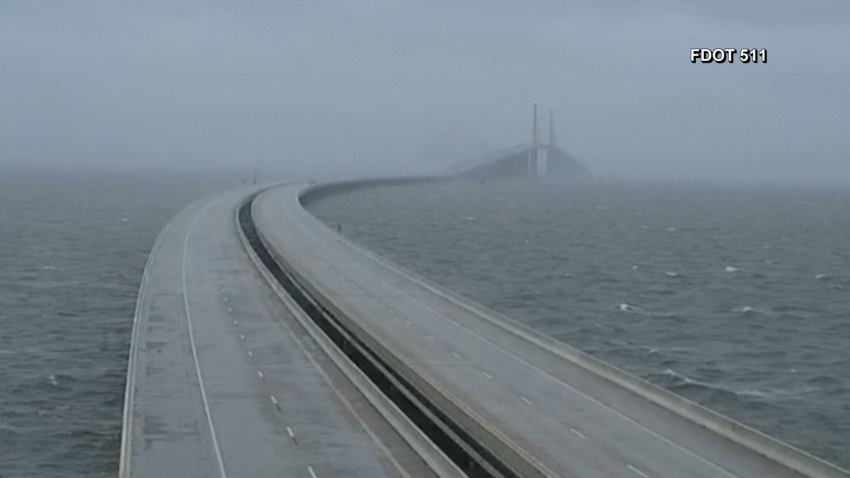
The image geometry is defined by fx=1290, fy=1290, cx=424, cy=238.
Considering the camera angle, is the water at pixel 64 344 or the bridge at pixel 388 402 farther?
the water at pixel 64 344

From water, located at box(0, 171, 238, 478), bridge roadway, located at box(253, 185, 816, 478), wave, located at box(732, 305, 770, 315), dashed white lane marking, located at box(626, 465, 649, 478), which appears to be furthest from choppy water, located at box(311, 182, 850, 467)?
water, located at box(0, 171, 238, 478)

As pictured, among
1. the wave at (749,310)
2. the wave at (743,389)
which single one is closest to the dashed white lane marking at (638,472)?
the wave at (743,389)

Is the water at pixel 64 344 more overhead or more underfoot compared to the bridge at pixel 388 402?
more underfoot

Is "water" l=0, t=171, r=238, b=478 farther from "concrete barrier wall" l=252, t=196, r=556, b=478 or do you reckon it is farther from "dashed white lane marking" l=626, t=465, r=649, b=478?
"dashed white lane marking" l=626, t=465, r=649, b=478

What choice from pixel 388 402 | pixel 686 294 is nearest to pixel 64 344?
pixel 388 402

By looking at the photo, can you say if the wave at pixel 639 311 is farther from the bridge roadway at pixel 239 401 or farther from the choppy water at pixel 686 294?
the bridge roadway at pixel 239 401

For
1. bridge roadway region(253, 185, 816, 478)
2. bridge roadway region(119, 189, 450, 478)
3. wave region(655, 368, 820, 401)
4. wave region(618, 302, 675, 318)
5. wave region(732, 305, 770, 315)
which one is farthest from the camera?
wave region(732, 305, 770, 315)

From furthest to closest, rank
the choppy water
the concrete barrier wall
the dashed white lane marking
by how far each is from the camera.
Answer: the choppy water
the concrete barrier wall
the dashed white lane marking
